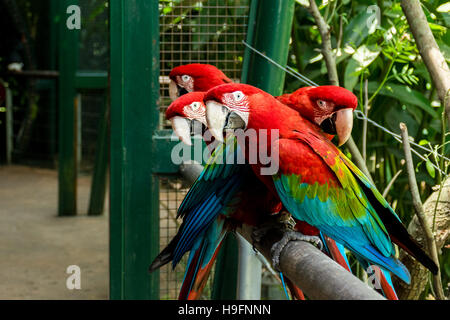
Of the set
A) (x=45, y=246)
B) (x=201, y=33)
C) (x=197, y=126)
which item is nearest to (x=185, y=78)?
(x=197, y=126)

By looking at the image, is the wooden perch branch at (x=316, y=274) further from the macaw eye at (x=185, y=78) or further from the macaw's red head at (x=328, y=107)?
the macaw eye at (x=185, y=78)

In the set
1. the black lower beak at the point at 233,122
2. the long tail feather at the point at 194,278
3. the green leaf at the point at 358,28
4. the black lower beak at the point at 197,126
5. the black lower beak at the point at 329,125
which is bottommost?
the long tail feather at the point at 194,278

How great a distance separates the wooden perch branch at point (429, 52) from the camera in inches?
33.6

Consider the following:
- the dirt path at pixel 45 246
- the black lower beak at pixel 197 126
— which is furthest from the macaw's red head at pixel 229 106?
the dirt path at pixel 45 246

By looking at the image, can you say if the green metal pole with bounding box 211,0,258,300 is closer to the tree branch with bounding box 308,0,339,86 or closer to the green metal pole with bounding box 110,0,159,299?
the green metal pole with bounding box 110,0,159,299

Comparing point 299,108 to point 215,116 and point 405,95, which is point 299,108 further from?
point 405,95

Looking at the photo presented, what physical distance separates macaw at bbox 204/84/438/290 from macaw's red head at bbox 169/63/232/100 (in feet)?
0.98

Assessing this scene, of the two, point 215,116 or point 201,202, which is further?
point 201,202

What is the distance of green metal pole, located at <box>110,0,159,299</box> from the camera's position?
1248mm

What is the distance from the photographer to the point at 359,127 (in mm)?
1341

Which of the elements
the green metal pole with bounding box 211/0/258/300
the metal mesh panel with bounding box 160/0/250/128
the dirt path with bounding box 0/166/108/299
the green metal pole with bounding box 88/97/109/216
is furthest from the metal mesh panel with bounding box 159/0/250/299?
the green metal pole with bounding box 88/97/109/216

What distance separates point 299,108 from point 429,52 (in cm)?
22

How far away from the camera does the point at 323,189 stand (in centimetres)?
75

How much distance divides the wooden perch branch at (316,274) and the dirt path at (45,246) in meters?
1.40
